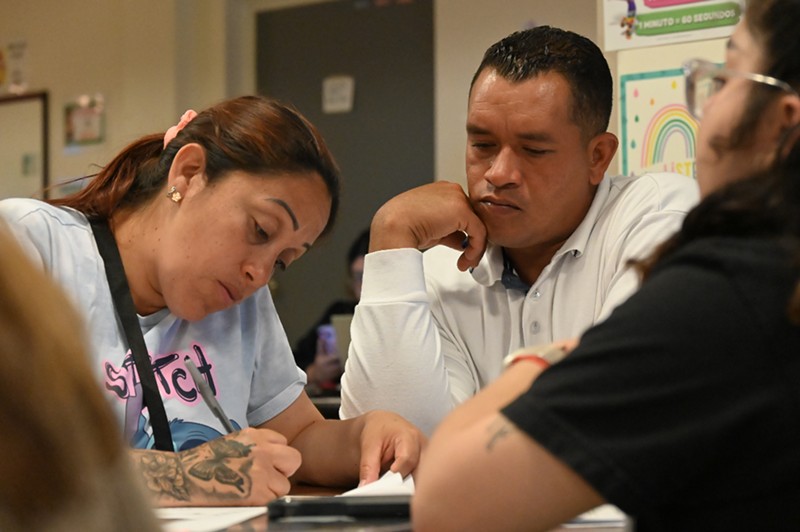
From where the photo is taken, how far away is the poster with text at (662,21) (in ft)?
7.47

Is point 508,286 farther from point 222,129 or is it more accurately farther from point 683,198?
point 222,129

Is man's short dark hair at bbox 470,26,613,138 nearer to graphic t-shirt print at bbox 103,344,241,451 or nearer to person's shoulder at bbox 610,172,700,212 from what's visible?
person's shoulder at bbox 610,172,700,212

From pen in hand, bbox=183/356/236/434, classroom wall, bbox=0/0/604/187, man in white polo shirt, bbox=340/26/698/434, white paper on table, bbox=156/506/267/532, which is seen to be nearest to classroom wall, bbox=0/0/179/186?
classroom wall, bbox=0/0/604/187

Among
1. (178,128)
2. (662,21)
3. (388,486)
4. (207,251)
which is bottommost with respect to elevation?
(388,486)

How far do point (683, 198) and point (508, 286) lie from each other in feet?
1.25

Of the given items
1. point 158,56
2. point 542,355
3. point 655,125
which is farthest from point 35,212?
point 158,56

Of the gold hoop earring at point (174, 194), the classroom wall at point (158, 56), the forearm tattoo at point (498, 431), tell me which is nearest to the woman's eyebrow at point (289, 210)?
the gold hoop earring at point (174, 194)

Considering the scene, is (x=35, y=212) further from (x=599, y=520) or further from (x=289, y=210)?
(x=599, y=520)

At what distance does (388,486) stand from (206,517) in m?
0.26

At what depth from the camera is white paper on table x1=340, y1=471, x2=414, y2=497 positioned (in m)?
1.14

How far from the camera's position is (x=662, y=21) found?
234cm

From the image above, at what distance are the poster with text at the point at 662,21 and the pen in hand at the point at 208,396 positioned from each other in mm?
1420

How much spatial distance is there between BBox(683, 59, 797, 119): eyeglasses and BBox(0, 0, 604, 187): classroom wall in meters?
3.07

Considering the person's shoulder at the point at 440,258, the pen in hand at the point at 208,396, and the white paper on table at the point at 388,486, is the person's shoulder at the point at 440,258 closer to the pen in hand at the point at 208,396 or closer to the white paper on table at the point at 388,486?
the pen in hand at the point at 208,396
